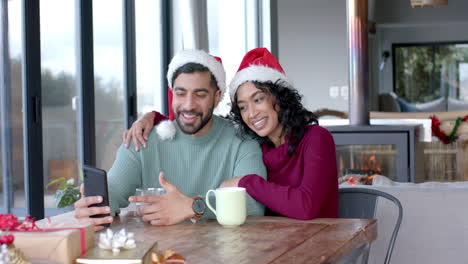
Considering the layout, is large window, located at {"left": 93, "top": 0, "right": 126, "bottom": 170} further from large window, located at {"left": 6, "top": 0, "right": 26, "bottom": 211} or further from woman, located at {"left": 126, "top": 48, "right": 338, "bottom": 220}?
woman, located at {"left": 126, "top": 48, "right": 338, "bottom": 220}

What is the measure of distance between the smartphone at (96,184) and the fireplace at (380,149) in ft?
8.69

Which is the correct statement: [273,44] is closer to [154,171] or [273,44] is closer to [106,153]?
[106,153]

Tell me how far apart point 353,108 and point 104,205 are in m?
3.21

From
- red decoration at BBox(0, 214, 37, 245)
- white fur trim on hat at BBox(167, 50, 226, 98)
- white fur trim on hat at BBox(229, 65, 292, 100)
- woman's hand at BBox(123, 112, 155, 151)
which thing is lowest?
red decoration at BBox(0, 214, 37, 245)

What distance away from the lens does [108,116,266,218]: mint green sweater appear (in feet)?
6.35

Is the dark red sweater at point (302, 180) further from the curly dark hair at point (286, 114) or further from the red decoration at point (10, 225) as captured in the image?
the red decoration at point (10, 225)

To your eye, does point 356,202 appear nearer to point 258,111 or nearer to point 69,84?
point 258,111

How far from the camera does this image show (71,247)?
104 cm

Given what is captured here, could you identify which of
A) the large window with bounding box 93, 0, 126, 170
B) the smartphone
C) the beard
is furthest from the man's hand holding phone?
the large window with bounding box 93, 0, 126, 170

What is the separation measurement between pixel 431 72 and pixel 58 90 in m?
9.89

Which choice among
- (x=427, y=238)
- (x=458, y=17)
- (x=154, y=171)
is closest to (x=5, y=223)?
(x=154, y=171)

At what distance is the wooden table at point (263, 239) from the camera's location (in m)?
1.30

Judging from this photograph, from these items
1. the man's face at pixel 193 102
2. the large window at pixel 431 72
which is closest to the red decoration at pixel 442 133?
the man's face at pixel 193 102

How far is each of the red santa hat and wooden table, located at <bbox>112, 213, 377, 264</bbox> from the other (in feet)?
1.72
